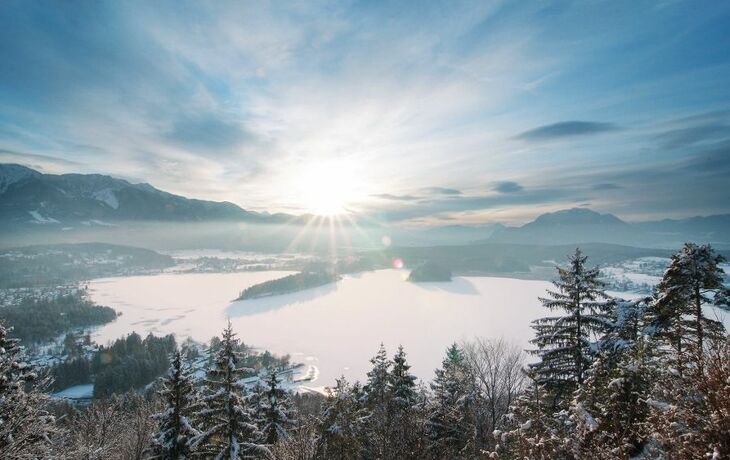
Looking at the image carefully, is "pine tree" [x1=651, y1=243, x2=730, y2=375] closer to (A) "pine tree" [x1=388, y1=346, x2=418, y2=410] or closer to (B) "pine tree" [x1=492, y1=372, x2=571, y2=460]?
(B) "pine tree" [x1=492, y1=372, x2=571, y2=460]

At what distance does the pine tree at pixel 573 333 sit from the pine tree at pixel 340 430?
927 centimetres

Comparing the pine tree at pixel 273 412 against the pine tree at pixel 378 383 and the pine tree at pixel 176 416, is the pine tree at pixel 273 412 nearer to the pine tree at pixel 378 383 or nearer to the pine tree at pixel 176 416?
the pine tree at pixel 176 416

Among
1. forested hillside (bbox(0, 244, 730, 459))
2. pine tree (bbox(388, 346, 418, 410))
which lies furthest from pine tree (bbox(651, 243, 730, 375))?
pine tree (bbox(388, 346, 418, 410))

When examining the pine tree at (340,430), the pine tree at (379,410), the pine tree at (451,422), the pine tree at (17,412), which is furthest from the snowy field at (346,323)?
the pine tree at (17,412)

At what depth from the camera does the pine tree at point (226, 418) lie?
15.4 metres

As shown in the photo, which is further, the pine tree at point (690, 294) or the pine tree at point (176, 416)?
the pine tree at point (176, 416)

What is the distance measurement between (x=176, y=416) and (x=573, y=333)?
17.4 metres

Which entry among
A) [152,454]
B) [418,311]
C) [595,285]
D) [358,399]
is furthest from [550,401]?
[418,311]

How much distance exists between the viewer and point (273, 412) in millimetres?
21125

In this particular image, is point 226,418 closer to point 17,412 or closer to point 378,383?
point 17,412

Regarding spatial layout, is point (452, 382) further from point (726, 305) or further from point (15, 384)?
Answer: point (15, 384)

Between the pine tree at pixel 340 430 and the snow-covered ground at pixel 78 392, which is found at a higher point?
the pine tree at pixel 340 430

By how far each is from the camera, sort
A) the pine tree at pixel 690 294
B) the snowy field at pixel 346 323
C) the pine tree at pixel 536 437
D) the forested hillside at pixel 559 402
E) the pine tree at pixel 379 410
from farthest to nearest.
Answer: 1. the snowy field at pixel 346 323
2. the pine tree at pixel 379 410
3. the pine tree at pixel 690 294
4. the pine tree at pixel 536 437
5. the forested hillside at pixel 559 402

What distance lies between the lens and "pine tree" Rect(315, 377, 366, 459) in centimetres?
1764
